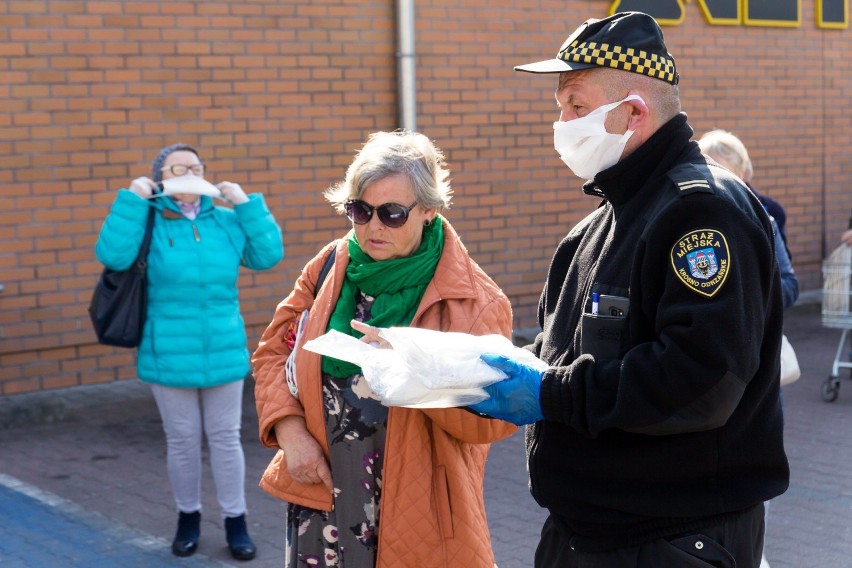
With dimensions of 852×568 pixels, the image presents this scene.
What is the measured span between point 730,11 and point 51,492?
8119 mm

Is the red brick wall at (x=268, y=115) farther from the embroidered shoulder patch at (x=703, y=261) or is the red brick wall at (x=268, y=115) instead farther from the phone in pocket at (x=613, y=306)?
the embroidered shoulder patch at (x=703, y=261)

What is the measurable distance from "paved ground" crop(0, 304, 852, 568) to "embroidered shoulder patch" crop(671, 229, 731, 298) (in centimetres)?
312

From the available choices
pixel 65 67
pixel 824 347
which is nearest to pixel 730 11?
pixel 824 347

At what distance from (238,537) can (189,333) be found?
0.97 m

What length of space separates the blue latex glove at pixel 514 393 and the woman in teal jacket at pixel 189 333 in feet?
10.0

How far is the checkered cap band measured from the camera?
8.59 feet

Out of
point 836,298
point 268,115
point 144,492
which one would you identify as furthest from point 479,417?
point 836,298

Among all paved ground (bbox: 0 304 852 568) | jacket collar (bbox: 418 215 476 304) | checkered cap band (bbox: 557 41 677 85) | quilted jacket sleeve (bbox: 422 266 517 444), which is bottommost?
paved ground (bbox: 0 304 852 568)

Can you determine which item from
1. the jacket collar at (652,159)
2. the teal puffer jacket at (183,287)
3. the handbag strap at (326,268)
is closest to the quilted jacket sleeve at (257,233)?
the teal puffer jacket at (183,287)

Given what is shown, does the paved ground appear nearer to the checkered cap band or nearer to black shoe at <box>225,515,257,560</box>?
black shoe at <box>225,515,257,560</box>

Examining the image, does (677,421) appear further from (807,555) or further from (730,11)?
(730,11)

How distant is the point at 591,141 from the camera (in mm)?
2697

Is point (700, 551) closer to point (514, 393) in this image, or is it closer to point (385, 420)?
point (514, 393)

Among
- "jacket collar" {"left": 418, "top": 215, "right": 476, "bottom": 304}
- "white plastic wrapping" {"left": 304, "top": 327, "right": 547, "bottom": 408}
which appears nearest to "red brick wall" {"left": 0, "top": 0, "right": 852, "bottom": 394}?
"jacket collar" {"left": 418, "top": 215, "right": 476, "bottom": 304}
